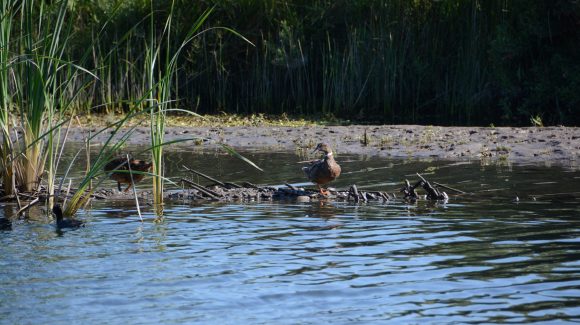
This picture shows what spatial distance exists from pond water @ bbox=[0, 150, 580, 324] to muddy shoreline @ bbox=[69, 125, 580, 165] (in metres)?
4.23

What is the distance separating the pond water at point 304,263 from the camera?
237 inches

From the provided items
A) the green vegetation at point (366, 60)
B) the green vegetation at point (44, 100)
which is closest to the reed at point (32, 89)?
the green vegetation at point (44, 100)

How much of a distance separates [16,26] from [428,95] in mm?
9711

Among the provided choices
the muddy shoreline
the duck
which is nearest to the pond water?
the duck

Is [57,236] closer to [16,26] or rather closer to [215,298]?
[215,298]

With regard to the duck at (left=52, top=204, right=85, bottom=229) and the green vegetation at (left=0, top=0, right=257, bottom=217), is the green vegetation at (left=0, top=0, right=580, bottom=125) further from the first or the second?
the duck at (left=52, top=204, right=85, bottom=229)

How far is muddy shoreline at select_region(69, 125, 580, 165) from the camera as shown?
50.6ft

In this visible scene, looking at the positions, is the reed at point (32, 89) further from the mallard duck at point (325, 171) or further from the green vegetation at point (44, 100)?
the mallard duck at point (325, 171)

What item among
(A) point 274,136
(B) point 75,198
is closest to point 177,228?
(B) point 75,198

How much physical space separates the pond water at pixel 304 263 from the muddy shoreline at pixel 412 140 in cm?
423

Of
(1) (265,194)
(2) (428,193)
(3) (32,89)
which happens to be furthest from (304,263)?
(1) (265,194)

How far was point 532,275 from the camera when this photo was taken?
6.92 m

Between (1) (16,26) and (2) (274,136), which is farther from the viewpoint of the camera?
(1) (16,26)

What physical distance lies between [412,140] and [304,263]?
9.79 m
